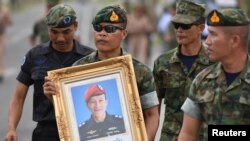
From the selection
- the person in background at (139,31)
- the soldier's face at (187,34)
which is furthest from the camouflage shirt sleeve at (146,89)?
the person in background at (139,31)

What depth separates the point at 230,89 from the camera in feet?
20.1

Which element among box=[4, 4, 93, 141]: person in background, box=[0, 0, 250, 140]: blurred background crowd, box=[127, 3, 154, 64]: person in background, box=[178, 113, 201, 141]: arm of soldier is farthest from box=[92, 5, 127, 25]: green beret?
box=[127, 3, 154, 64]: person in background

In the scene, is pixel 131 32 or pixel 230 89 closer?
pixel 230 89

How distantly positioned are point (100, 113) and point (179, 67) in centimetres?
122

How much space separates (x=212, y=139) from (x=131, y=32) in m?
20.2

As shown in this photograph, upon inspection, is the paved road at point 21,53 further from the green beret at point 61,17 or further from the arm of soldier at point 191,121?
the arm of soldier at point 191,121

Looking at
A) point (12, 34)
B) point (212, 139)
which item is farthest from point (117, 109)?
point (12, 34)

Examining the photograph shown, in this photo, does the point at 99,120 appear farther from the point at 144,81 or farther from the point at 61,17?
the point at 61,17

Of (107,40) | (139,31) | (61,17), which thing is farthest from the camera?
(139,31)

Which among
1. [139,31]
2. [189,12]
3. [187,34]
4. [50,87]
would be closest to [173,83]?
[187,34]

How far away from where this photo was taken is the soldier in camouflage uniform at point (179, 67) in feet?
26.2

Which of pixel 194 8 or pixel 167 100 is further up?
pixel 194 8

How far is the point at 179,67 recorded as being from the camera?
8.05 metres

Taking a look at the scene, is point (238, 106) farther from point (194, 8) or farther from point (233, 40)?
point (194, 8)
